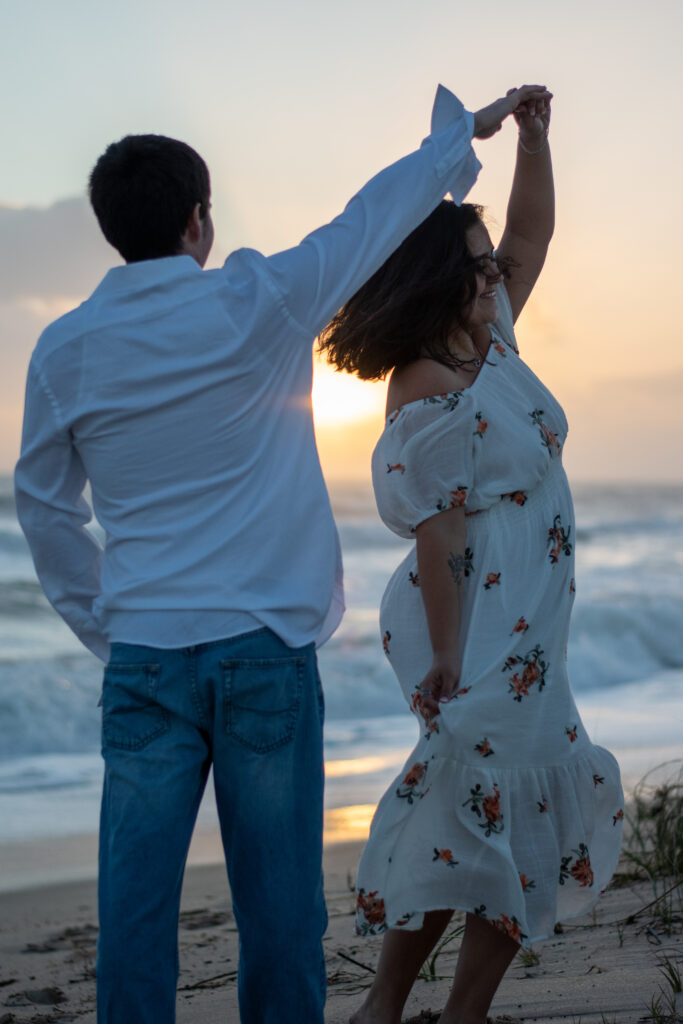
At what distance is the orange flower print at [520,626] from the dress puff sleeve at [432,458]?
0.27 m

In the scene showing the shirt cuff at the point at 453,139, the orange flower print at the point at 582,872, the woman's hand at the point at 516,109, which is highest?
the woman's hand at the point at 516,109

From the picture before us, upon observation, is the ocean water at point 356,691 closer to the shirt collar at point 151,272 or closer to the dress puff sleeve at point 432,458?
the dress puff sleeve at point 432,458

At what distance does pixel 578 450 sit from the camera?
35875mm

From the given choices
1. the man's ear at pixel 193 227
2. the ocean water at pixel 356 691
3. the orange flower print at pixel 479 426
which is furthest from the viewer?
the ocean water at pixel 356 691

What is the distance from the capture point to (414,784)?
7.87ft

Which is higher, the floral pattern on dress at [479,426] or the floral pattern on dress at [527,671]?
the floral pattern on dress at [479,426]

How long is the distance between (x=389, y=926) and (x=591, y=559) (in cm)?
2024

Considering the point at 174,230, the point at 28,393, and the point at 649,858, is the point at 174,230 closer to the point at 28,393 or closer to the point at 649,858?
the point at 28,393

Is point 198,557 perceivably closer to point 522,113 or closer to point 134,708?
point 134,708

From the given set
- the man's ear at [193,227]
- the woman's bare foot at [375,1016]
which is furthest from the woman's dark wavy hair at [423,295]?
the woman's bare foot at [375,1016]


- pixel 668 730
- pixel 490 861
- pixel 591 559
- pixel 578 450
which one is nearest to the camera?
pixel 490 861

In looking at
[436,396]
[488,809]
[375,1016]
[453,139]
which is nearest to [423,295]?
[436,396]

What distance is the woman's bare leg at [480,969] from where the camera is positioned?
236 cm

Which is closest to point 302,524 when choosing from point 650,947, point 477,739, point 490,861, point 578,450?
point 477,739
